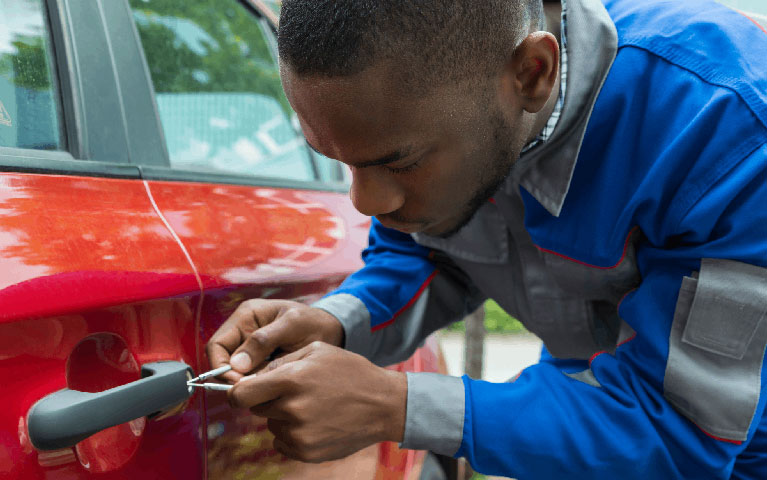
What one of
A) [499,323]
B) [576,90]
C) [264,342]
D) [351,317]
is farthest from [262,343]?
[499,323]

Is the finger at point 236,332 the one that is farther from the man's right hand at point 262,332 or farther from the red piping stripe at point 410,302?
the red piping stripe at point 410,302

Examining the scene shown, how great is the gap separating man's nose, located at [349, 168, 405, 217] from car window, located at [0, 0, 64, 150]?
47 centimetres

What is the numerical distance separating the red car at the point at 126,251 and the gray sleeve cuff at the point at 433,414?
222 millimetres

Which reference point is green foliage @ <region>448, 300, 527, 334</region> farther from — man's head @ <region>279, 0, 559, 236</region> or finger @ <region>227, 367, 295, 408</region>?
finger @ <region>227, 367, 295, 408</region>

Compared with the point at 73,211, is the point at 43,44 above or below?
above

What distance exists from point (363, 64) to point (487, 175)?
0.34m

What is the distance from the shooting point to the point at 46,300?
2.38ft

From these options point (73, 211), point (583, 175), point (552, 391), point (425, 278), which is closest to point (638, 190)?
point (583, 175)

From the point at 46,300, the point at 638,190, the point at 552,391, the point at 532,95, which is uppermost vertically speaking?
the point at 532,95

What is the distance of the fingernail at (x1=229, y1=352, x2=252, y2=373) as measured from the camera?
1.00 meters

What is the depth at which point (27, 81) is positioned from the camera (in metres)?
0.98

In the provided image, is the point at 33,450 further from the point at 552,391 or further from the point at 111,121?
the point at 552,391

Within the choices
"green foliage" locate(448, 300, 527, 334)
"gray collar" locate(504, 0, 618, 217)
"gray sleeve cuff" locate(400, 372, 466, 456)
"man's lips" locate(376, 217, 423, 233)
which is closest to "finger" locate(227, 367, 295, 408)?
"gray sleeve cuff" locate(400, 372, 466, 456)

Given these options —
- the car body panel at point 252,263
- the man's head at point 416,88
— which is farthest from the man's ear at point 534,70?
the car body panel at point 252,263
